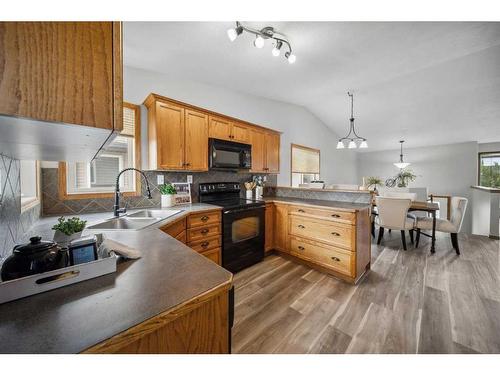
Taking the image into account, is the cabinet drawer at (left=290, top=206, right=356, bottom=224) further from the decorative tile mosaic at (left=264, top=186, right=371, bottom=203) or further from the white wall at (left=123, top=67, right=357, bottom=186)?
the white wall at (left=123, top=67, right=357, bottom=186)

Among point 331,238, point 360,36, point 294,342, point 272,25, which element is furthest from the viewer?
point 331,238

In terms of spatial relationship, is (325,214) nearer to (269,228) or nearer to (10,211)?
(269,228)

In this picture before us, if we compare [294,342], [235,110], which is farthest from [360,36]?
[294,342]

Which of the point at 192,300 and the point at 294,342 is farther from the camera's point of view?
the point at 294,342

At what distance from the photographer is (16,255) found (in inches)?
23.0

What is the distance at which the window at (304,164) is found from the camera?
4.61m

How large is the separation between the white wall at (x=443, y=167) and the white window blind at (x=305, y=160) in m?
3.98

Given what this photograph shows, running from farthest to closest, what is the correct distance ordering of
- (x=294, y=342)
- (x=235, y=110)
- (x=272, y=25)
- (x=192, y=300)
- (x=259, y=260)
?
(x=235, y=110)
(x=259, y=260)
(x=272, y=25)
(x=294, y=342)
(x=192, y=300)

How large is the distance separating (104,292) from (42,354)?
0.20 meters

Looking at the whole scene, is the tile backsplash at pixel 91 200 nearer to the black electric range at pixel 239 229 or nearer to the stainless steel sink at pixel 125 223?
the black electric range at pixel 239 229

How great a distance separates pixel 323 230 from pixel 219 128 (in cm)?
196

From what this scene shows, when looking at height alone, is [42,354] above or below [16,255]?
below

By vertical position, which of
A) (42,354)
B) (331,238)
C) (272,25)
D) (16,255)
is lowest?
(331,238)
